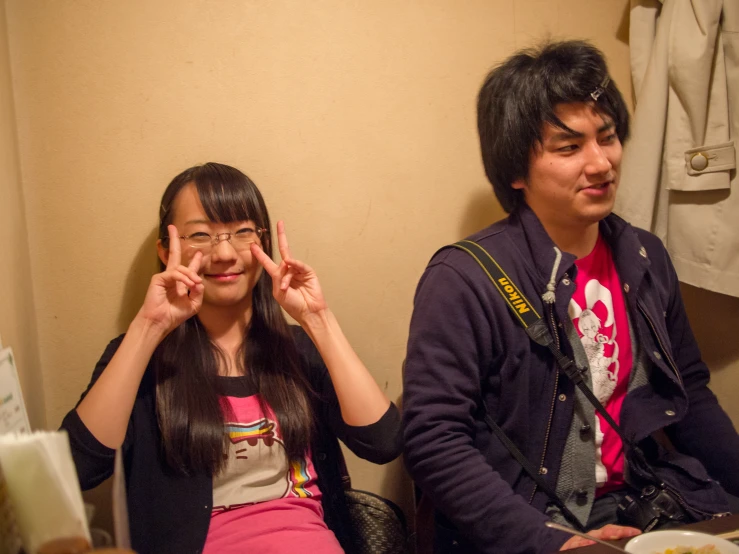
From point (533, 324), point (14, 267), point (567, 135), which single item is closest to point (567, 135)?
point (567, 135)

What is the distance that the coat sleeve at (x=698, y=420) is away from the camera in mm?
1313

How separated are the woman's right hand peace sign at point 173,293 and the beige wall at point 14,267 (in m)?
0.26

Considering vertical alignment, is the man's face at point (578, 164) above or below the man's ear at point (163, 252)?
above

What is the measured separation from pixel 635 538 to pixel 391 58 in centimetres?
123

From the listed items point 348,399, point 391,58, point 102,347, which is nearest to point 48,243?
point 102,347

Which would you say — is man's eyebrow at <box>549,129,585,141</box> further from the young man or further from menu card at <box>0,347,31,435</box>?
menu card at <box>0,347,31,435</box>

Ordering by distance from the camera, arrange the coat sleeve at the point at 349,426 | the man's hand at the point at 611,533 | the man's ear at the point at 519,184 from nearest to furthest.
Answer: the man's hand at the point at 611,533, the coat sleeve at the point at 349,426, the man's ear at the point at 519,184

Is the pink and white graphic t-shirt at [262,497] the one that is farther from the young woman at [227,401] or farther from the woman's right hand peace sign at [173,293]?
the woman's right hand peace sign at [173,293]

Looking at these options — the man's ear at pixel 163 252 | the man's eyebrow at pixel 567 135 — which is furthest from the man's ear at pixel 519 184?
the man's ear at pixel 163 252

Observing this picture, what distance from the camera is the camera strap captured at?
1.16 meters

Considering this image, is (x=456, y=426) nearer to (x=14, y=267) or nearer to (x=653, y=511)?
(x=653, y=511)

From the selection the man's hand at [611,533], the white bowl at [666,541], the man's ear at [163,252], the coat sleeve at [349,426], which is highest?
the man's ear at [163,252]

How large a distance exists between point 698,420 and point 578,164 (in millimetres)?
673

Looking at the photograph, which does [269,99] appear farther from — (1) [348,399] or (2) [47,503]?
(2) [47,503]
